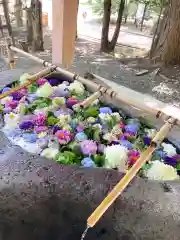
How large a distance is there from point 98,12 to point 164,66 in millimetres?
4969

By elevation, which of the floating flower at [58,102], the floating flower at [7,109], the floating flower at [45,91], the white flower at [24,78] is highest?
the white flower at [24,78]

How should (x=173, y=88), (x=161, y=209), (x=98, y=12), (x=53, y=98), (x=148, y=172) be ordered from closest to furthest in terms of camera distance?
(x=161, y=209) → (x=148, y=172) → (x=53, y=98) → (x=173, y=88) → (x=98, y=12)

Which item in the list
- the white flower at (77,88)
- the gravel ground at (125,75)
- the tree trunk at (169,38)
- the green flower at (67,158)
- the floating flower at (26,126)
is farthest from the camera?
the tree trunk at (169,38)

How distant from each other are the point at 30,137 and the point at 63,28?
1.83 m

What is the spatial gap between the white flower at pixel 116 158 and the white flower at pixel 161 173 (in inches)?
5.9

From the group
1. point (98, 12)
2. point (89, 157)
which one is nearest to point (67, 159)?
point (89, 157)

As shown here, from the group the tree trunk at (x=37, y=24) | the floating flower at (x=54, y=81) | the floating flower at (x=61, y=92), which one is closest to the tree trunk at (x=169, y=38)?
the tree trunk at (x=37, y=24)

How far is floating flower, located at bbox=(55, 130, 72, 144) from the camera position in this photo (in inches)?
79.0

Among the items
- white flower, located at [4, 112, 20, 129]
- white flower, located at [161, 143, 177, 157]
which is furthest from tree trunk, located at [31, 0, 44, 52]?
white flower, located at [161, 143, 177, 157]

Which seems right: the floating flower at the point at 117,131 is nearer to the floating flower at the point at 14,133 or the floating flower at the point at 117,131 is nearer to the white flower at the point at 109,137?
the white flower at the point at 109,137

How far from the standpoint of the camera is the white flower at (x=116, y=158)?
1809 mm

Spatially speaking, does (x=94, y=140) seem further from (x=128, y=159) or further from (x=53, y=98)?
(x=53, y=98)

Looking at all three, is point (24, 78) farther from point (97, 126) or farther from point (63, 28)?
point (63, 28)

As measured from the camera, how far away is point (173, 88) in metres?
4.80
